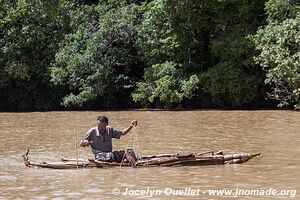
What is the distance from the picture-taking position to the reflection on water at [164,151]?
364 inches

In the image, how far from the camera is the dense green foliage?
26.3m

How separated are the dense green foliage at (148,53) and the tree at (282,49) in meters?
0.05

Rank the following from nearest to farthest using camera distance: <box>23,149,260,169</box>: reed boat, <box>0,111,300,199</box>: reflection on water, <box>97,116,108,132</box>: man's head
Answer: <box>0,111,300,199</box>: reflection on water → <box>23,149,260,169</box>: reed boat → <box>97,116,108,132</box>: man's head

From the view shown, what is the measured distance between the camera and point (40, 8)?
3244cm

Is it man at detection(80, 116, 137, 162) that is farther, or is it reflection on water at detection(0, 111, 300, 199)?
man at detection(80, 116, 137, 162)

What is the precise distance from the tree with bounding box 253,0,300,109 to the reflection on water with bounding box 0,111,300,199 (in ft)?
7.15

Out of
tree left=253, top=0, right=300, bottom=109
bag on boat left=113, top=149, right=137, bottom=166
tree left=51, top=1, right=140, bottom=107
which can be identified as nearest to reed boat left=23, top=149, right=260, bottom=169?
bag on boat left=113, top=149, right=137, bottom=166

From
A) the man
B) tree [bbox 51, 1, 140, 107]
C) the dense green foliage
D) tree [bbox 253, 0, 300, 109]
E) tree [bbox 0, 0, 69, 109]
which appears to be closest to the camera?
the man

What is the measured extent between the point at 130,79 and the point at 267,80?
9.31 metres

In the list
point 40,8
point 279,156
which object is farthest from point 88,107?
point 279,156

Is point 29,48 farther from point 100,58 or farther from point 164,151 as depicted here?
point 164,151

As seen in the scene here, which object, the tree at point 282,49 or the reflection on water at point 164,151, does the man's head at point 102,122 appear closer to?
the reflection on water at point 164,151

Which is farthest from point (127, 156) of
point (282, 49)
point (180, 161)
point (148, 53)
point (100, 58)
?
point (100, 58)

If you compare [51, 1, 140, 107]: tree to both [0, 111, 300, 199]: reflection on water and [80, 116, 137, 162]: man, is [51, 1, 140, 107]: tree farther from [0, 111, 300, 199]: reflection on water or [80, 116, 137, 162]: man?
[80, 116, 137, 162]: man
